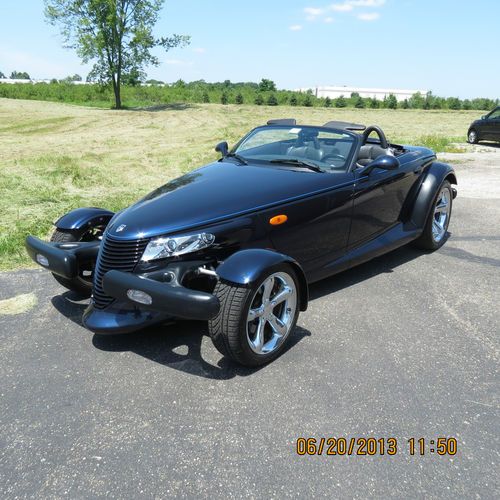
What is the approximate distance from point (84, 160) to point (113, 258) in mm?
9043

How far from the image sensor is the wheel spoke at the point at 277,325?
10.6 ft

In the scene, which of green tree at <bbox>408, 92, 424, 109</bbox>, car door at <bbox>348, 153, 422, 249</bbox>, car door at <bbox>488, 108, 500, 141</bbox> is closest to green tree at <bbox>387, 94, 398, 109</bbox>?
green tree at <bbox>408, 92, 424, 109</bbox>

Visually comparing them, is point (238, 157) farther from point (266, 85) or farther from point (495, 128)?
point (266, 85)

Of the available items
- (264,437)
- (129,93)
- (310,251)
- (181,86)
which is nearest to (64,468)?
(264,437)

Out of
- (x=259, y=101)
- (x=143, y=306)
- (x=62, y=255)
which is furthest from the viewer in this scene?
(x=259, y=101)

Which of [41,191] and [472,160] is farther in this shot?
[472,160]

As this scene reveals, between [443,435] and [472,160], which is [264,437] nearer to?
[443,435]

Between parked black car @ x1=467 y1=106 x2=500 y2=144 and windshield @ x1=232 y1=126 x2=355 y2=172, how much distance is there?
46.9ft

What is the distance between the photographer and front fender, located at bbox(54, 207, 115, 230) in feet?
13.6

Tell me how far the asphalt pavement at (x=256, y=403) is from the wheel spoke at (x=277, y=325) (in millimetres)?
187

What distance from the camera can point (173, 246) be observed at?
3201 mm

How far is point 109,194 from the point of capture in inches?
320

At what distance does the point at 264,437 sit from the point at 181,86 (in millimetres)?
55752

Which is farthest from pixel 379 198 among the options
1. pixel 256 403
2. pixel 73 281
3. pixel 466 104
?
pixel 466 104
